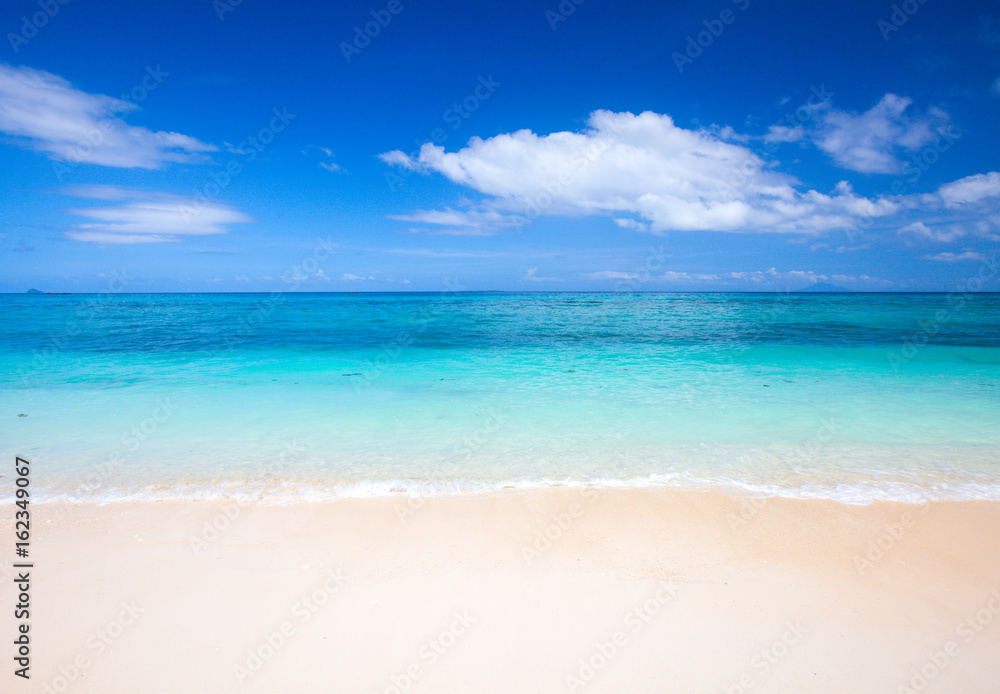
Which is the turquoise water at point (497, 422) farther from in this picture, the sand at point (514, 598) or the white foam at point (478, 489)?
the sand at point (514, 598)

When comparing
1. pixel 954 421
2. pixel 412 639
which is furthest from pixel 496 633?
pixel 954 421

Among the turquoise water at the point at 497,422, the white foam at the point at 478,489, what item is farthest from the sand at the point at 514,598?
the turquoise water at the point at 497,422

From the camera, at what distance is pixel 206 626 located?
123 inches

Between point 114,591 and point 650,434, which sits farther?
point 650,434

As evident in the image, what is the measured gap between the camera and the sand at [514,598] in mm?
2811

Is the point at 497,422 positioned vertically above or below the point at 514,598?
above

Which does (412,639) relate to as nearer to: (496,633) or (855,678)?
(496,633)

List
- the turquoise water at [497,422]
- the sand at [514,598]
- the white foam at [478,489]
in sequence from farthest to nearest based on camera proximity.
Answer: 1. the turquoise water at [497,422]
2. the white foam at [478,489]
3. the sand at [514,598]

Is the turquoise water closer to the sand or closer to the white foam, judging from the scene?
the white foam

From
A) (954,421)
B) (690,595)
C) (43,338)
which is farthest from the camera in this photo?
(43,338)

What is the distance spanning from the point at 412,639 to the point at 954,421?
986 centimetres

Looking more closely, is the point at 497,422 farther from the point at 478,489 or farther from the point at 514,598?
the point at 514,598

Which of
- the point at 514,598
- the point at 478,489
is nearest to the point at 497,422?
the point at 478,489

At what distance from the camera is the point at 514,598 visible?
134 inches
